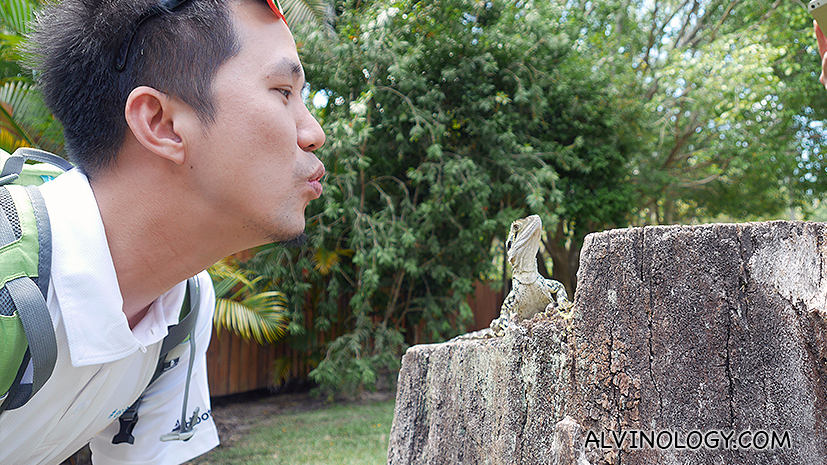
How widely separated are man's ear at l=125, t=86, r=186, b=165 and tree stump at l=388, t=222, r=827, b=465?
0.94 m

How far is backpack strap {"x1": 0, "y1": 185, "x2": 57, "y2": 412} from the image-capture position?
74 centimetres

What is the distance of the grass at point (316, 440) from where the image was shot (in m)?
4.43

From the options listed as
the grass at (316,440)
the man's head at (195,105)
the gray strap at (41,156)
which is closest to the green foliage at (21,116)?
the grass at (316,440)

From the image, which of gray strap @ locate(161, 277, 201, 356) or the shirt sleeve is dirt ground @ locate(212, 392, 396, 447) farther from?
gray strap @ locate(161, 277, 201, 356)

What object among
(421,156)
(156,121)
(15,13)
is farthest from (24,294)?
(421,156)

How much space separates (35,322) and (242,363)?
6.26 m

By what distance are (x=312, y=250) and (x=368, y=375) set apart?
5.53 ft

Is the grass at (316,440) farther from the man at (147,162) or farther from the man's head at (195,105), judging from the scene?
the man's head at (195,105)

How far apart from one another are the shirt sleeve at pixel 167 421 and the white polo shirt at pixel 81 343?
4.4 inches

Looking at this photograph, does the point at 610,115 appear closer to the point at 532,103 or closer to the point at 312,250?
the point at 532,103

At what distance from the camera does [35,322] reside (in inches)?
29.4

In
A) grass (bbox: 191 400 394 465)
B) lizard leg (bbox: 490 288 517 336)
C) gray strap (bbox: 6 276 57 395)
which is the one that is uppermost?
gray strap (bbox: 6 276 57 395)

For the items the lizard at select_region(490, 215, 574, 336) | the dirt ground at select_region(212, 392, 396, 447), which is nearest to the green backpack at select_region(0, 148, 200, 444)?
the lizard at select_region(490, 215, 574, 336)

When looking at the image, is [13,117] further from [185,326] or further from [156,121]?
[156,121]
